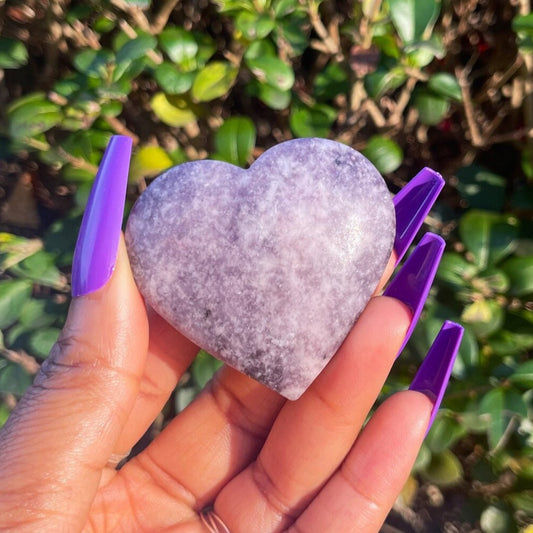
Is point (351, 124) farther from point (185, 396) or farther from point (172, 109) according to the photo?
point (185, 396)

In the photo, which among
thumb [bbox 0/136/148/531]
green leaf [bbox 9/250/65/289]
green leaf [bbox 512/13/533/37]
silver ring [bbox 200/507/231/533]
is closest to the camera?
thumb [bbox 0/136/148/531]

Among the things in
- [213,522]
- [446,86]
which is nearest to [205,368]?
[213,522]

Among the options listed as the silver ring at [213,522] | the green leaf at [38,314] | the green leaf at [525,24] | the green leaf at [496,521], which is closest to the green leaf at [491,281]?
the green leaf at [525,24]

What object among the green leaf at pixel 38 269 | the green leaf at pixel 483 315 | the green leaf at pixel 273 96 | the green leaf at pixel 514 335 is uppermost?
the green leaf at pixel 273 96

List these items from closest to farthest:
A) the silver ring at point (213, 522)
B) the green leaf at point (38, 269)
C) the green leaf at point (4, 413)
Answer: the silver ring at point (213, 522), the green leaf at point (38, 269), the green leaf at point (4, 413)

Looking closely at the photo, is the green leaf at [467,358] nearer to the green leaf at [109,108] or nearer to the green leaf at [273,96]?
the green leaf at [273,96]

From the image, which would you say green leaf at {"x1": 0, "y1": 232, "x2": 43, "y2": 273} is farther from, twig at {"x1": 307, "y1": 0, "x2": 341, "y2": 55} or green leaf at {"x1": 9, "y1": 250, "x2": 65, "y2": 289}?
twig at {"x1": 307, "y1": 0, "x2": 341, "y2": 55}

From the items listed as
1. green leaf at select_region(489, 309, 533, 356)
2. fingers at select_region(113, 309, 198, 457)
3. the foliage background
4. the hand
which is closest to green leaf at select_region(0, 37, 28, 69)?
the foliage background
